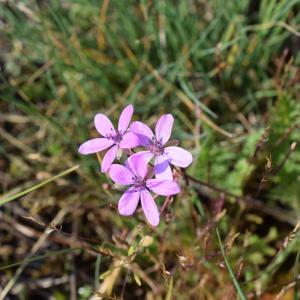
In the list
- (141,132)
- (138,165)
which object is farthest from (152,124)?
(138,165)

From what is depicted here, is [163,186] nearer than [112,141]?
Yes

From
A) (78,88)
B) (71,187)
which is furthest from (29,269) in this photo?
(78,88)

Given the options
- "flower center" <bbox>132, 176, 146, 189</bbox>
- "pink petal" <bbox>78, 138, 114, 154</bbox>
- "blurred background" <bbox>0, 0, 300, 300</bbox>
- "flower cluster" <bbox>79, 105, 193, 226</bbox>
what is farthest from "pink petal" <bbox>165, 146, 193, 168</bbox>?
"blurred background" <bbox>0, 0, 300, 300</bbox>

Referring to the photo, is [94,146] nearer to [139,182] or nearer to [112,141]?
[112,141]

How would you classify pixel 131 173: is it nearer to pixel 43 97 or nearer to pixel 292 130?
pixel 292 130

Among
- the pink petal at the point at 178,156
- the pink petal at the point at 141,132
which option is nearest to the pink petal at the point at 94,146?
the pink petal at the point at 141,132

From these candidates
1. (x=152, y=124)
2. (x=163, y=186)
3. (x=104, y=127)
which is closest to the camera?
(x=163, y=186)

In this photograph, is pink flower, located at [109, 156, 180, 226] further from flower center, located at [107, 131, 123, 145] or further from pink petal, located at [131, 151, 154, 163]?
flower center, located at [107, 131, 123, 145]
